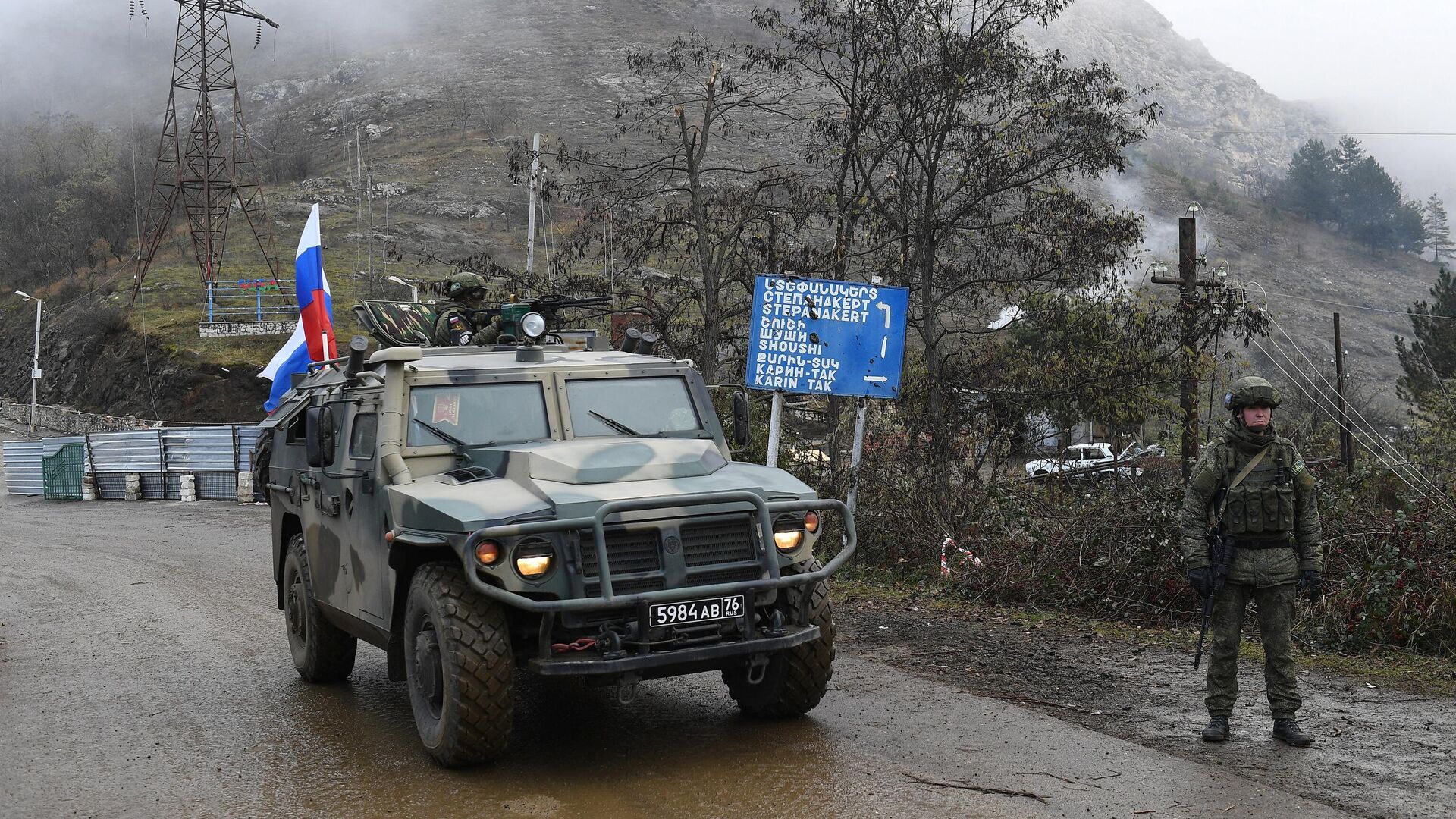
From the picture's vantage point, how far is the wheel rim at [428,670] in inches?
241

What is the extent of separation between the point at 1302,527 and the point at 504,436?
Answer: 4.34 m

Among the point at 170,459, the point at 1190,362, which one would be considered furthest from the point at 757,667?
the point at 170,459

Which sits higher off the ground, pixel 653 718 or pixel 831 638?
pixel 831 638

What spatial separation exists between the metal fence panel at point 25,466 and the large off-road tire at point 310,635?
27.4 meters

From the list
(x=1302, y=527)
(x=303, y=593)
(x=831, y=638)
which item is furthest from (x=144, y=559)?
(x=1302, y=527)

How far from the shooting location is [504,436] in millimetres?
6977

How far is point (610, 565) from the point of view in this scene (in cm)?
586

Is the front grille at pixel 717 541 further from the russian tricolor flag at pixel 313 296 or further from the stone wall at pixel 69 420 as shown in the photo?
the stone wall at pixel 69 420

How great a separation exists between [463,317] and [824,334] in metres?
3.50

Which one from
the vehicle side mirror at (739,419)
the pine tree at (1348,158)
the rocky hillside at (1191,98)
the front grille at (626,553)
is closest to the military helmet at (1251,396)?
the vehicle side mirror at (739,419)

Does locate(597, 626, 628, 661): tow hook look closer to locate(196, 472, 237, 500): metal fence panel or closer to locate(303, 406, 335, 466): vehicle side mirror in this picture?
locate(303, 406, 335, 466): vehicle side mirror

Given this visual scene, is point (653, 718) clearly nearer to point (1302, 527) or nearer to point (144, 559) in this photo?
point (1302, 527)

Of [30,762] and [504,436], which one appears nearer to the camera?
[30,762]

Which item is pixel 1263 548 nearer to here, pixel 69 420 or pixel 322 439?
pixel 322 439
